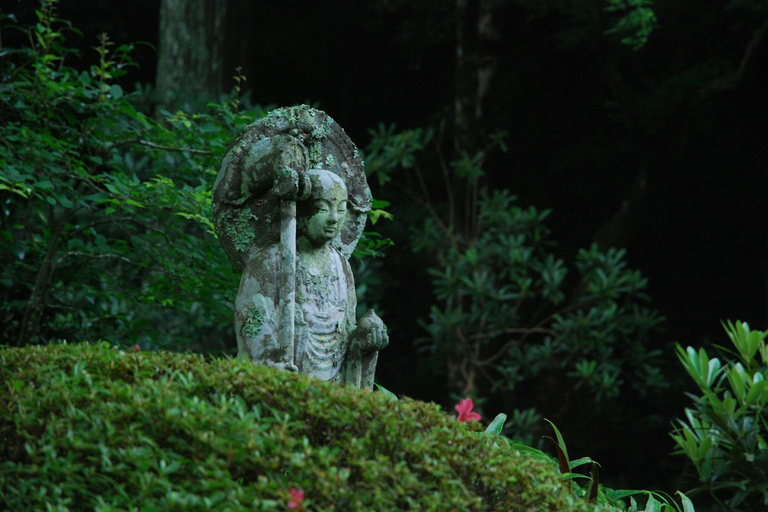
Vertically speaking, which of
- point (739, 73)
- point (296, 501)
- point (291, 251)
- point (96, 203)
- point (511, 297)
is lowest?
point (511, 297)

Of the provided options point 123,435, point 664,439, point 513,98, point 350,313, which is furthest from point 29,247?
point 664,439

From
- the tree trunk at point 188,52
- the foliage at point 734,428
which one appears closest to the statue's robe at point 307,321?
the foliage at point 734,428

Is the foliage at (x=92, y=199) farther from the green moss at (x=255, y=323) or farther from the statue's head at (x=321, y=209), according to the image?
the green moss at (x=255, y=323)

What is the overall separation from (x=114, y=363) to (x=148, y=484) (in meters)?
0.64

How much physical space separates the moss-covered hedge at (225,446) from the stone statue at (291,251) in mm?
429

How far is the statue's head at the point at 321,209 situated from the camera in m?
3.55

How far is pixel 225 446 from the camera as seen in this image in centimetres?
259

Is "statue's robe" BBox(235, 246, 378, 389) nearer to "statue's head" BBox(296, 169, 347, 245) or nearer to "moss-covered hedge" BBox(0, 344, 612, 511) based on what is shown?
"statue's head" BBox(296, 169, 347, 245)

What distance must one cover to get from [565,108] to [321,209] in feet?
23.3

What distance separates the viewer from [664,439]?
372 inches

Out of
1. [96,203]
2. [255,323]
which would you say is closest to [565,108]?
[96,203]

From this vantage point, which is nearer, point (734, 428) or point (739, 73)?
point (734, 428)

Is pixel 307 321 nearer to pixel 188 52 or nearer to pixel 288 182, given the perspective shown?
pixel 288 182

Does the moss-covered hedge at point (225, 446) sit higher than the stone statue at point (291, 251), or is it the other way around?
the stone statue at point (291, 251)
